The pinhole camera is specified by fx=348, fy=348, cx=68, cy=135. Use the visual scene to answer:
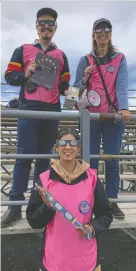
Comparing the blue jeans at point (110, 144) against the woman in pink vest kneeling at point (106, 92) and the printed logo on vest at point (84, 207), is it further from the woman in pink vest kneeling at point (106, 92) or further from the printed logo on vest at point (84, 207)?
the printed logo on vest at point (84, 207)

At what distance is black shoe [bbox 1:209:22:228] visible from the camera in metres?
2.60

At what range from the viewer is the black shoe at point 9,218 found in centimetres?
260

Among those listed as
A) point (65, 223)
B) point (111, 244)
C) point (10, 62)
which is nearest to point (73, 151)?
point (65, 223)

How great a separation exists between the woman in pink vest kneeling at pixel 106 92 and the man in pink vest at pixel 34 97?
241mm

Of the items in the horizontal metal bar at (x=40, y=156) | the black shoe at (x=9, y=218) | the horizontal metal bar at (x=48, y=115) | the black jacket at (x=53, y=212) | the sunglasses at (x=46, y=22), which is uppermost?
the sunglasses at (x=46, y=22)

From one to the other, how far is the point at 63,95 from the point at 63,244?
4.82 feet

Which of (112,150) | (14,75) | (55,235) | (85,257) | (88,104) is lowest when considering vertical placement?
(85,257)

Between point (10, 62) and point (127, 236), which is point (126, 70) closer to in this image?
point (10, 62)

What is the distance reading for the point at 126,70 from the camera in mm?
2994

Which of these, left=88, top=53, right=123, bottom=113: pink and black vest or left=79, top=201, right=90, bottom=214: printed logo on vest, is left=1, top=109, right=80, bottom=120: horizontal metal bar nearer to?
left=88, top=53, right=123, bottom=113: pink and black vest

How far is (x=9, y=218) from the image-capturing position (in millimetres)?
2639

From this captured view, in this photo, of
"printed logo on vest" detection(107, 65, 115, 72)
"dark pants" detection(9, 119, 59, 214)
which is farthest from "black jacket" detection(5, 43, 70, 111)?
"printed logo on vest" detection(107, 65, 115, 72)

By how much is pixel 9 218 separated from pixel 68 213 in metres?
0.99

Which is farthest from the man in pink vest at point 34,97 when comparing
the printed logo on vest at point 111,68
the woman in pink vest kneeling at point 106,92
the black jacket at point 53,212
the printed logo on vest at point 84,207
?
the printed logo on vest at point 84,207
